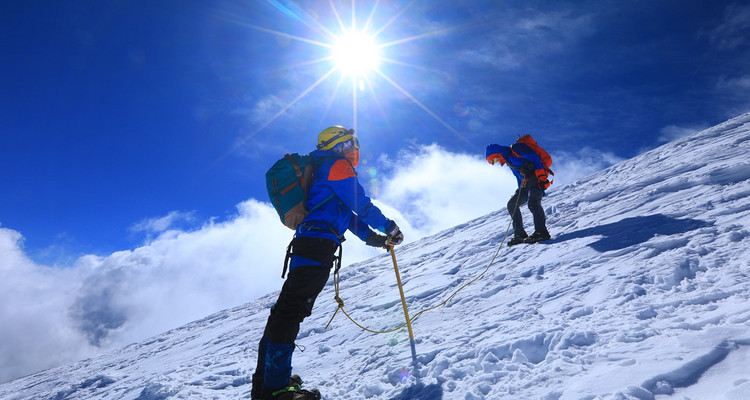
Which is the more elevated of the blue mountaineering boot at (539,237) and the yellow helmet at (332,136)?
the yellow helmet at (332,136)

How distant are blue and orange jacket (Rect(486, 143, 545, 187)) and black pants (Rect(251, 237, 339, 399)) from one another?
4.98 m

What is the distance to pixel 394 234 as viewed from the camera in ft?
13.5

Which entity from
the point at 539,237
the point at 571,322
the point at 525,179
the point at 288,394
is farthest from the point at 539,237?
the point at 288,394

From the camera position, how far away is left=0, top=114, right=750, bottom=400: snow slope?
2.38 meters

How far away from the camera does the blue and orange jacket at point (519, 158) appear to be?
7.23 metres

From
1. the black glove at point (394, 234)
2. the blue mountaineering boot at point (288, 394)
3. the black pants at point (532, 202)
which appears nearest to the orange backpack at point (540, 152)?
→ the black pants at point (532, 202)

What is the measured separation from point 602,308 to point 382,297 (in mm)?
4802

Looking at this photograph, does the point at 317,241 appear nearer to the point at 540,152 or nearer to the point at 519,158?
the point at 519,158

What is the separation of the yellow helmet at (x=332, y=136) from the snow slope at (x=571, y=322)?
2.41m

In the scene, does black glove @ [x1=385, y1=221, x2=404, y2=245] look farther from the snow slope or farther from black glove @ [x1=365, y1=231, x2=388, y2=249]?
the snow slope

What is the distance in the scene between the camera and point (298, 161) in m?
3.90

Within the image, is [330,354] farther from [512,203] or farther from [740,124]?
[740,124]

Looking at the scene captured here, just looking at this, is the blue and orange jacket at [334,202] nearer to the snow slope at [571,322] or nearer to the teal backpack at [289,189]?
the teal backpack at [289,189]

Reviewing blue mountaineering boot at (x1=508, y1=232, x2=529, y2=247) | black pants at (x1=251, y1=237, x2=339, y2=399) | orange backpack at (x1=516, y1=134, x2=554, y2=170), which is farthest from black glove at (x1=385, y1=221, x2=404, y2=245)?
orange backpack at (x1=516, y1=134, x2=554, y2=170)
